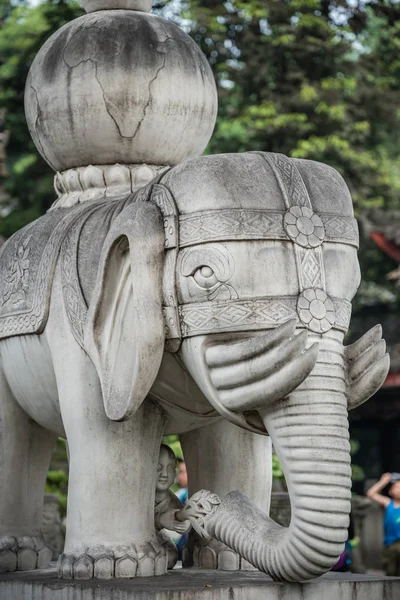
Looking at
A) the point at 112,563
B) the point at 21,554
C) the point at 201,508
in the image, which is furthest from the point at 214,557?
the point at 21,554

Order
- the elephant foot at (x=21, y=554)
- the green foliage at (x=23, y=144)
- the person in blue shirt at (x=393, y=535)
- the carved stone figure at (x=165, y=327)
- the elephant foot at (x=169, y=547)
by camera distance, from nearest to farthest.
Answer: the carved stone figure at (x=165, y=327), the elephant foot at (x=169, y=547), the elephant foot at (x=21, y=554), the person in blue shirt at (x=393, y=535), the green foliage at (x=23, y=144)

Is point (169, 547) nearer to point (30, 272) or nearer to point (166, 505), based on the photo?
point (166, 505)

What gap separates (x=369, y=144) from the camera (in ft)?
71.9

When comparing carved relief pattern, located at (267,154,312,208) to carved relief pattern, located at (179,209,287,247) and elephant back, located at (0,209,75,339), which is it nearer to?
carved relief pattern, located at (179,209,287,247)

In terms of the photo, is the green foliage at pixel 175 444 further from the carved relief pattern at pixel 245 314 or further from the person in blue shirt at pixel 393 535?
the carved relief pattern at pixel 245 314

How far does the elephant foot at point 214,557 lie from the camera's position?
20.2ft

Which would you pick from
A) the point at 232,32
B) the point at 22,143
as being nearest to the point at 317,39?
the point at 232,32

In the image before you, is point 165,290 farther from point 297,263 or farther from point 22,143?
point 22,143

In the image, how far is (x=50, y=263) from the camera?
6020 millimetres

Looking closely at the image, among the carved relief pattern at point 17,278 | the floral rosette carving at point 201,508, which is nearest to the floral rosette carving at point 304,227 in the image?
the floral rosette carving at point 201,508

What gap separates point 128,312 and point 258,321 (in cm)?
60

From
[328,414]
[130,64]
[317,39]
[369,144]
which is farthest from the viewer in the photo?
[369,144]

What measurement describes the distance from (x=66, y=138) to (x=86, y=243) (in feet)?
2.61

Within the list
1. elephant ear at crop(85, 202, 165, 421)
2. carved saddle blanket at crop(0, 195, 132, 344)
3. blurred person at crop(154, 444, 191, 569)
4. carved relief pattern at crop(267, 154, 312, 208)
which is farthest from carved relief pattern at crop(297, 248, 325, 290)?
blurred person at crop(154, 444, 191, 569)
